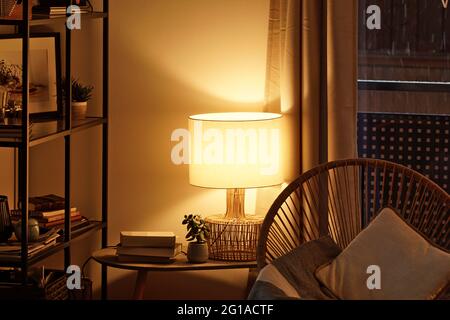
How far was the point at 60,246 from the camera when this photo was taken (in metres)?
3.29

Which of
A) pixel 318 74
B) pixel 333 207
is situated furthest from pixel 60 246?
pixel 318 74

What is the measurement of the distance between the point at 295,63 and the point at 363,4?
1.35ft

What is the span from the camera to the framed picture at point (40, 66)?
335cm

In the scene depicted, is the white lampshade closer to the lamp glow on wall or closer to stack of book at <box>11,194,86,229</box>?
the lamp glow on wall

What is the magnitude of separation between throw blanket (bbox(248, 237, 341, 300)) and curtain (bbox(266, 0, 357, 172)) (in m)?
0.62

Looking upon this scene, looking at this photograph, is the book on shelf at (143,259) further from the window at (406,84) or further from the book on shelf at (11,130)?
the window at (406,84)

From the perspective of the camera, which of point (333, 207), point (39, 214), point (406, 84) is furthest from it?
point (406, 84)

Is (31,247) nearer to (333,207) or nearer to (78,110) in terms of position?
(78,110)

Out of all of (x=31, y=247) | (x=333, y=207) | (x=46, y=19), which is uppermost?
(x=46, y=19)

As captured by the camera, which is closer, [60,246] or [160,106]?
[60,246]

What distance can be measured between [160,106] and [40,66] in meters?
0.58

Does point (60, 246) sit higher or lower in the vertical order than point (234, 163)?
lower

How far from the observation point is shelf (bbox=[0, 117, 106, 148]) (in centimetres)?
297
